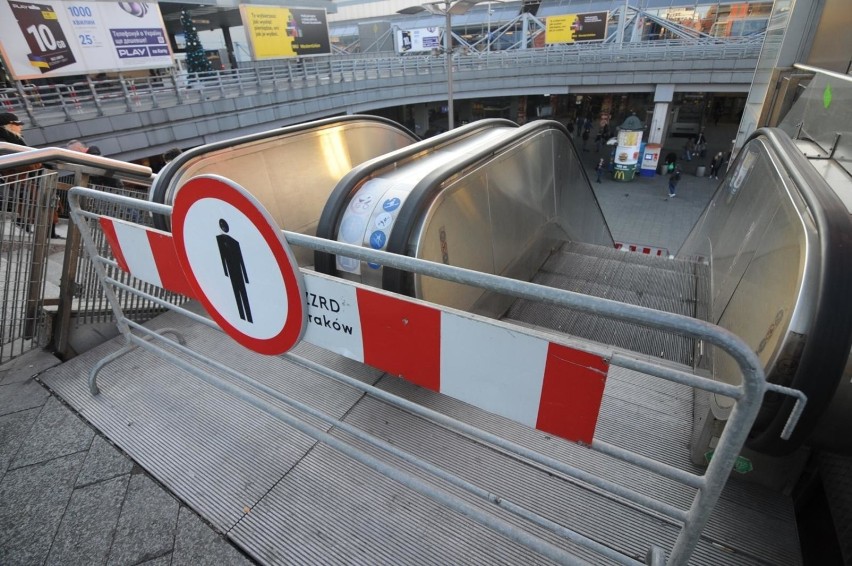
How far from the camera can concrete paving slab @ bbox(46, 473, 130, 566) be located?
1949 mm

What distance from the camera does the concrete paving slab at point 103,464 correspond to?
231 centimetres

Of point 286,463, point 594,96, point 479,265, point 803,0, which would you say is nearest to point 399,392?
point 286,463

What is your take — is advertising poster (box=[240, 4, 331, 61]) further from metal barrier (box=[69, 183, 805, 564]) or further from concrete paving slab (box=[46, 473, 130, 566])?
concrete paving slab (box=[46, 473, 130, 566])

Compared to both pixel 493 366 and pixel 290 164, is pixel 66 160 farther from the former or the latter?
pixel 493 366

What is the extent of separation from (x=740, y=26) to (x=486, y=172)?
33375 mm

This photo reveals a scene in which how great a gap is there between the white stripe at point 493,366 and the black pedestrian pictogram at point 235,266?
90 cm

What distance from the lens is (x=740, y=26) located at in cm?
2692

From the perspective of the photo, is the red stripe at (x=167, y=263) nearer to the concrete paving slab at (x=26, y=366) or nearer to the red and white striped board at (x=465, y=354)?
the red and white striped board at (x=465, y=354)

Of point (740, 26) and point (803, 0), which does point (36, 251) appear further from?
point (740, 26)

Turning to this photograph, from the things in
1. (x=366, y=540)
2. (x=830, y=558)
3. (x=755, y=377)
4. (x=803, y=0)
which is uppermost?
(x=803, y=0)

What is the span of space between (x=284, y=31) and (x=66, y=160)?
74.0 ft

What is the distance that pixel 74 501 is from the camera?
7.19 ft

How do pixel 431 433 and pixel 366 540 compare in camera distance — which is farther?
pixel 431 433

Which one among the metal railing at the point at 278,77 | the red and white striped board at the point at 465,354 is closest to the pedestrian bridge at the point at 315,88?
the metal railing at the point at 278,77
